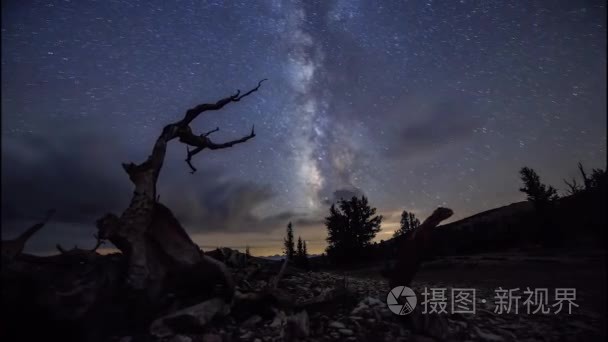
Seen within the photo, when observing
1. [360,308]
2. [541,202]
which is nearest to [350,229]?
[541,202]

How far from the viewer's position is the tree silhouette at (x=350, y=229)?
35.1 metres

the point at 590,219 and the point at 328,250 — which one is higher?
the point at 590,219

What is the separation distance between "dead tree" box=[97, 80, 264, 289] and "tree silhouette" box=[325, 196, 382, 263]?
31.0m

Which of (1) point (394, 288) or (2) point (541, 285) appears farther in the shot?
(2) point (541, 285)

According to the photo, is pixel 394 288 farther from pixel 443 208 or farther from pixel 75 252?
pixel 75 252

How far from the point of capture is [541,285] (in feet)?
32.6

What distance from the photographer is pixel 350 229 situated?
36.1 meters

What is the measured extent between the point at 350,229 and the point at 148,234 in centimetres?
3223

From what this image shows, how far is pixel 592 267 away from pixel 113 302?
17466 mm

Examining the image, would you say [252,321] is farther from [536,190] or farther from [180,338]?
[536,190]

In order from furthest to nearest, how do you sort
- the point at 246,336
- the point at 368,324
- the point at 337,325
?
the point at 368,324
the point at 337,325
the point at 246,336

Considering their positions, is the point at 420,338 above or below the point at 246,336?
below

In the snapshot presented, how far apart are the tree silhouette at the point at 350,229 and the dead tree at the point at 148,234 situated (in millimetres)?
30954

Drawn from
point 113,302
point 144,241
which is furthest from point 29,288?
point 144,241
